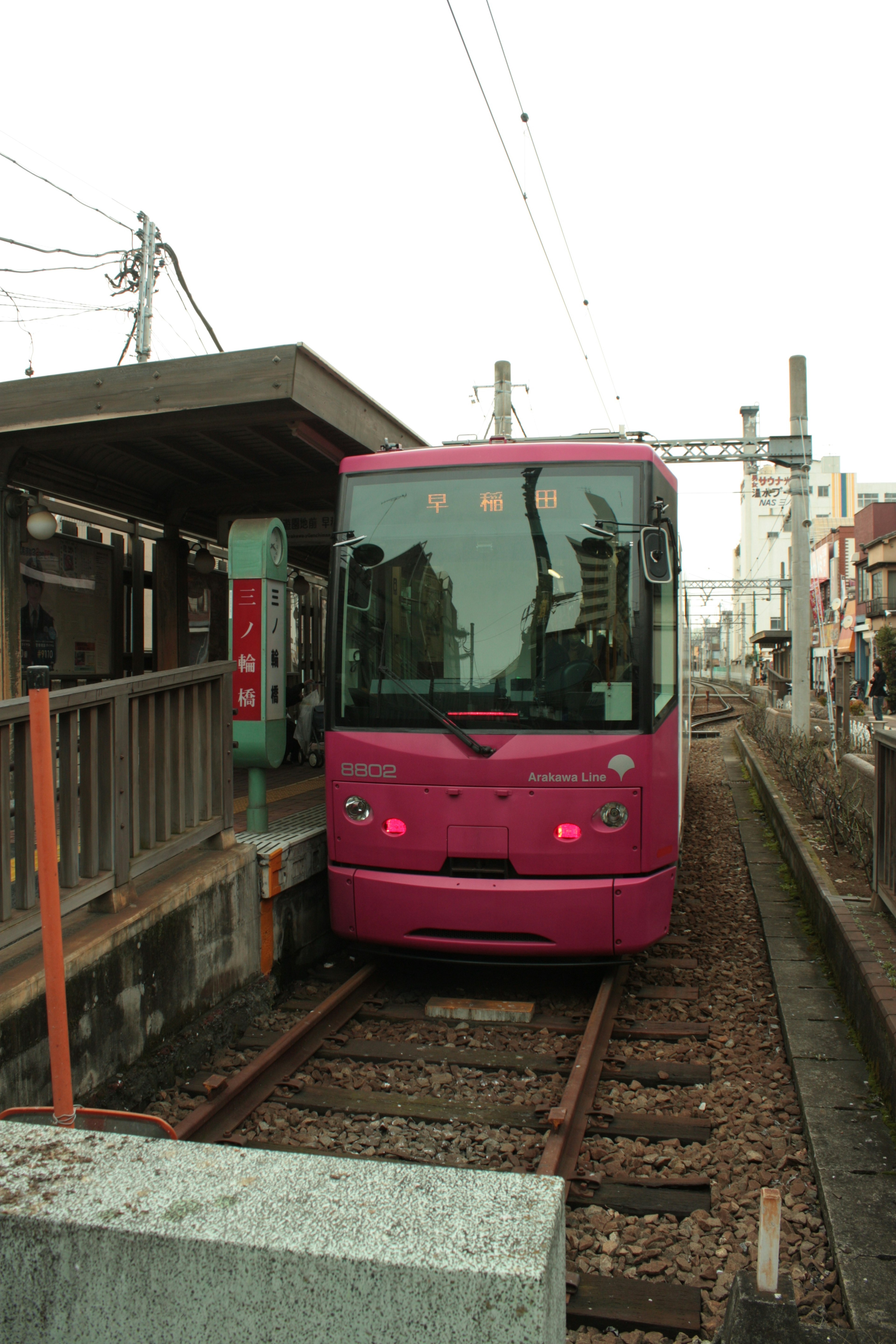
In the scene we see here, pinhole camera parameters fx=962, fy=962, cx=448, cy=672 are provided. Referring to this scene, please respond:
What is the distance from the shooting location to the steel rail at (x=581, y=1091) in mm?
3518

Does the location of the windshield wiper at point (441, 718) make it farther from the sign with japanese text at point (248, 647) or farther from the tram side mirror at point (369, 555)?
the sign with japanese text at point (248, 647)

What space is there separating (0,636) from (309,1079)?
14.2ft

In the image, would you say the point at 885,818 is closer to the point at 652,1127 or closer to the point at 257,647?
the point at 652,1127

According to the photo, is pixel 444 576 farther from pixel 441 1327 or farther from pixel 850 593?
pixel 850 593

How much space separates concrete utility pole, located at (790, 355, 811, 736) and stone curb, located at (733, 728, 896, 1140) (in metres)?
10.3

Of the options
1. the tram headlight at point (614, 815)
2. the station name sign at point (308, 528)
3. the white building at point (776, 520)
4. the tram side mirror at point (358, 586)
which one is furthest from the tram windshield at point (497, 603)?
the white building at point (776, 520)

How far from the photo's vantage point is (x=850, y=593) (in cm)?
5238

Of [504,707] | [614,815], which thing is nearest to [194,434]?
[504,707]

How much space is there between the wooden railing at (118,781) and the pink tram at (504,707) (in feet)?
2.24

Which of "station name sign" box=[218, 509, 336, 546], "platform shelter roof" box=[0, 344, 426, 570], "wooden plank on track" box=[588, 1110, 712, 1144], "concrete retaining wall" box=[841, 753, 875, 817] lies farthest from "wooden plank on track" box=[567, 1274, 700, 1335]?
"station name sign" box=[218, 509, 336, 546]

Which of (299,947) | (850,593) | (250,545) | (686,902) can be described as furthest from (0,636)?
(850,593)

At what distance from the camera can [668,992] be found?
17.9 feet

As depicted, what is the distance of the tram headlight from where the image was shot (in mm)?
4973

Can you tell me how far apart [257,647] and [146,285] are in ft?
43.1
